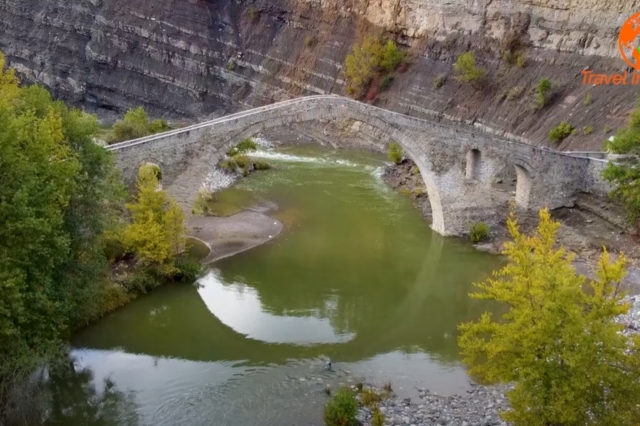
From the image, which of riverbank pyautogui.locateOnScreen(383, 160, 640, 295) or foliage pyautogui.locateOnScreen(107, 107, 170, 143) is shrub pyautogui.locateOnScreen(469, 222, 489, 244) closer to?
riverbank pyautogui.locateOnScreen(383, 160, 640, 295)

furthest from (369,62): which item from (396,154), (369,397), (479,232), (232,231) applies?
(369,397)

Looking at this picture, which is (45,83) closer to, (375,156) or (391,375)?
(375,156)

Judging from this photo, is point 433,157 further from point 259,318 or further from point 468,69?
point 468,69

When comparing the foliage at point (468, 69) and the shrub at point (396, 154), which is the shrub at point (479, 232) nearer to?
the shrub at point (396, 154)

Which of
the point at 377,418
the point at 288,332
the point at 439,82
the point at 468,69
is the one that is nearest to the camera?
the point at 377,418

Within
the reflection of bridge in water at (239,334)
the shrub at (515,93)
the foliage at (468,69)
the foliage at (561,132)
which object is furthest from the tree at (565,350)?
the foliage at (468,69)

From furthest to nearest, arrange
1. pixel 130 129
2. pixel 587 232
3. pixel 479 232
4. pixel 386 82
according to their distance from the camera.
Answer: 1. pixel 386 82
2. pixel 130 129
3. pixel 479 232
4. pixel 587 232

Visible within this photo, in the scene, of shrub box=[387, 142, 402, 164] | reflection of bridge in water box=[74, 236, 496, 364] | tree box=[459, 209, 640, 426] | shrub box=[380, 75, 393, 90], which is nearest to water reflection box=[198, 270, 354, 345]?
reflection of bridge in water box=[74, 236, 496, 364]
